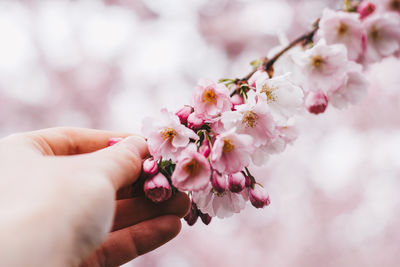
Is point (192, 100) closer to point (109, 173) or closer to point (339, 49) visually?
point (109, 173)

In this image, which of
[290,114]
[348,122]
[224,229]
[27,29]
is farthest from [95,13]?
[290,114]

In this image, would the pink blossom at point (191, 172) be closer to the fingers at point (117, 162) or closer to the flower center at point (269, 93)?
the fingers at point (117, 162)

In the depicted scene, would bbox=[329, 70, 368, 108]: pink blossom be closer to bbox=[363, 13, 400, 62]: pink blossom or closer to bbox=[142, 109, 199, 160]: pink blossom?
bbox=[363, 13, 400, 62]: pink blossom

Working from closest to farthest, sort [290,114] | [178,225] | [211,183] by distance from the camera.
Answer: [211,183], [290,114], [178,225]

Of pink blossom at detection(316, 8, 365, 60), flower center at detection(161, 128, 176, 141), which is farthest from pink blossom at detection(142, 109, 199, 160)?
pink blossom at detection(316, 8, 365, 60)

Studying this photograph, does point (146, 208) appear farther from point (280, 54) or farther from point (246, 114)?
point (280, 54)

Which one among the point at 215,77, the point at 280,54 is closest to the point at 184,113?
the point at 280,54

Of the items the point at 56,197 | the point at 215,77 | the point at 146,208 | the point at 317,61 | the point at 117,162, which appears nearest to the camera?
the point at 56,197
